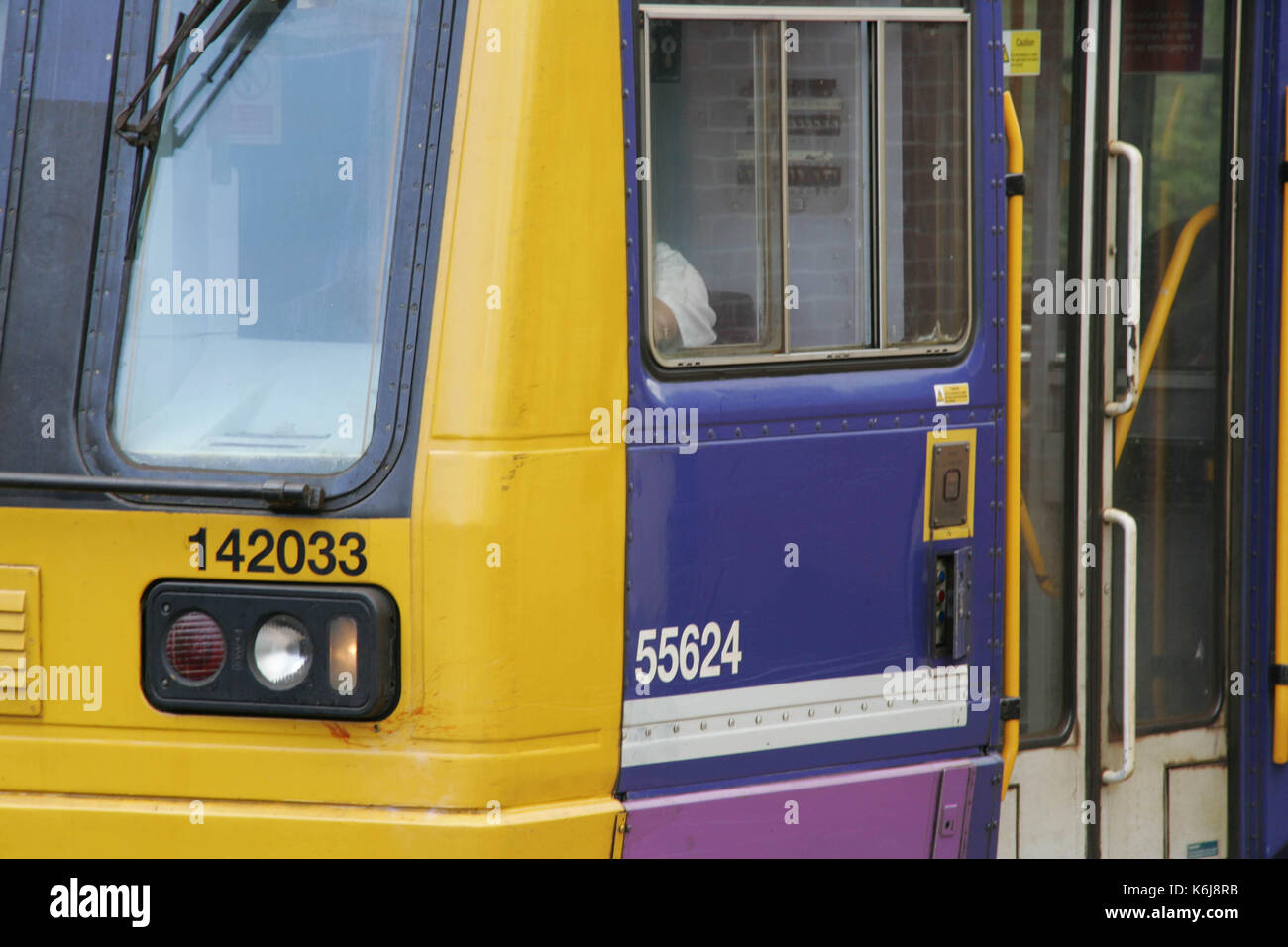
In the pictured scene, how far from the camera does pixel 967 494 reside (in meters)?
3.28

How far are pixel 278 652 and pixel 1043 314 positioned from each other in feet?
6.60

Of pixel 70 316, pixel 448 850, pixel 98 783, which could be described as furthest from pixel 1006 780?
pixel 70 316

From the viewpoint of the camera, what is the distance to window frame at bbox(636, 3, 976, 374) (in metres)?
2.93

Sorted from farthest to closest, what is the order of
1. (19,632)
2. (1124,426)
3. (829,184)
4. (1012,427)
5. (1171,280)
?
(1171,280) → (1124,426) → (1012,427) → (829,184) → (19,632)

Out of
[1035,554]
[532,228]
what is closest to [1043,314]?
[1035,554]

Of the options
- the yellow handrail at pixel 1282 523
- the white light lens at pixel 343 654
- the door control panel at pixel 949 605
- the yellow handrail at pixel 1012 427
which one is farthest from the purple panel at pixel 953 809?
the white light lens at pixel 343 654

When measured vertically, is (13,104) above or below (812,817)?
above

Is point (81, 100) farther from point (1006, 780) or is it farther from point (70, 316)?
point (1006, 780)

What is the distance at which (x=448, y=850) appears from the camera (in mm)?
2762

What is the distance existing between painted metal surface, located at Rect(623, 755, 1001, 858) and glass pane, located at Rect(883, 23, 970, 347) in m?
0.93

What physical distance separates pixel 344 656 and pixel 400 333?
60 cm

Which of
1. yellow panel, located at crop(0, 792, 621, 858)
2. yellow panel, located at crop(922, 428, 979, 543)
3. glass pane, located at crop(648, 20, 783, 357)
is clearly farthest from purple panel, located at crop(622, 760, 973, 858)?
glass pane, located at crop(648, 20, 783, 357)

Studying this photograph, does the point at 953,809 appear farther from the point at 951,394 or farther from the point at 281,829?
the point at 281,829

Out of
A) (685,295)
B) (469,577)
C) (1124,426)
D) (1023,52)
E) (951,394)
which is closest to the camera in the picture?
(469,577)
